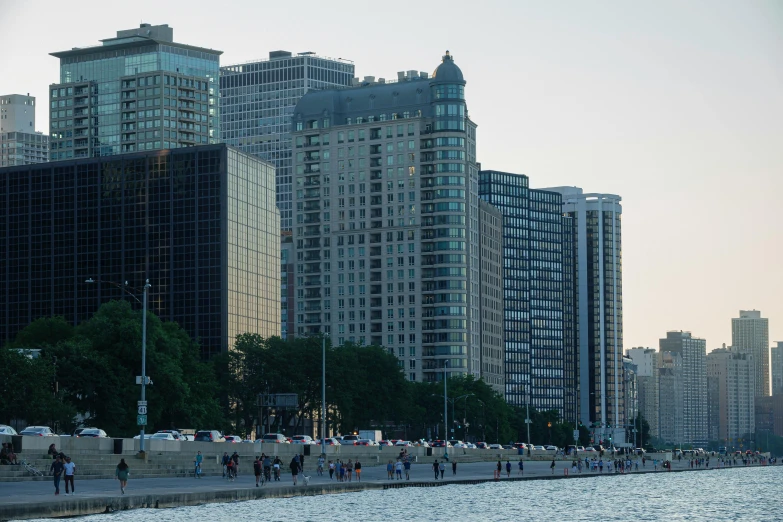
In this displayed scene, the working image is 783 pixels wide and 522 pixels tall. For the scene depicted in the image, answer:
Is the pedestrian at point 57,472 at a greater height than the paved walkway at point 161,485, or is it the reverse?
the pedestrian at point 57,472

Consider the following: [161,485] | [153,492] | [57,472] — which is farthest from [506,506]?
[57,472]

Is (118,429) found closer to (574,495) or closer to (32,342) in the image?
(32,342)

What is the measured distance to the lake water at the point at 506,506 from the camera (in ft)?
275

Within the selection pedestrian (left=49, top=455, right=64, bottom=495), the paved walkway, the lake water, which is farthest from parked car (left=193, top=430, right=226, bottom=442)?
pedestrian (left=49, top=455, right=64, bottom=495)

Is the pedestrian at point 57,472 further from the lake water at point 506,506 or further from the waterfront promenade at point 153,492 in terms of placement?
the lake water at point 506,506

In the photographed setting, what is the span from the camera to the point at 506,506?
341 ft

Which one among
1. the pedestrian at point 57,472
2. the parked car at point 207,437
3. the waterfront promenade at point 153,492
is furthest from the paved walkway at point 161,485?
the parked car at point 207,437

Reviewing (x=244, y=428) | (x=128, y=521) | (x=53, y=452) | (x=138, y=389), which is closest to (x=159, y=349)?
(x=138, y=389)

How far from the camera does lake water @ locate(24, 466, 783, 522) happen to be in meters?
83.8

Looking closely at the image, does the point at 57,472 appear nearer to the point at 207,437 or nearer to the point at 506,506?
the point at 506,506

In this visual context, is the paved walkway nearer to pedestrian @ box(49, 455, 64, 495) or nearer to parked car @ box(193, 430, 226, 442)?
pedestrian @ box(49, 455, 64, 495)

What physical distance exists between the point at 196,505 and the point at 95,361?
2168 inches

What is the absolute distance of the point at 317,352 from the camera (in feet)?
584

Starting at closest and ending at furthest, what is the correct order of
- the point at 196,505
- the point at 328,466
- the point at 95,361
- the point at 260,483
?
the point at 196,505 < the point at 260,483 < the point at 328,466 < the point at 95,361
